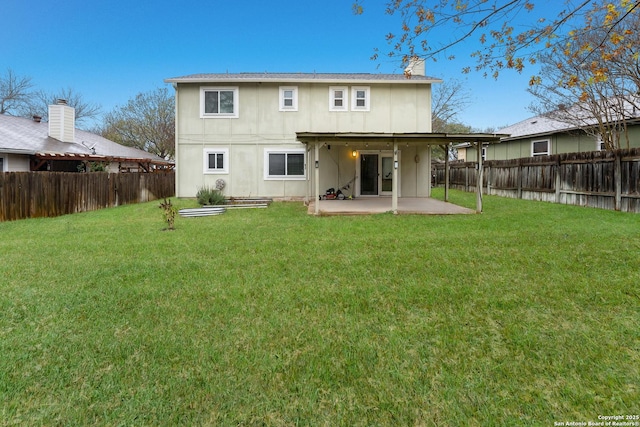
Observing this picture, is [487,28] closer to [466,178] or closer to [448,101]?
[466,178]

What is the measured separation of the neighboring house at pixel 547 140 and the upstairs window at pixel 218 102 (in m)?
10.7

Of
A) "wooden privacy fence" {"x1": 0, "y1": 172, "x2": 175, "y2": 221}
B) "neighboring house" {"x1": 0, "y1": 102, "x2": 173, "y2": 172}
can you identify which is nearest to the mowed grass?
"wooden privacy fence" {"x1": 0, "y1": 172, "x2": 175, "y2": 221}

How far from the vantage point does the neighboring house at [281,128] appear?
582 inches

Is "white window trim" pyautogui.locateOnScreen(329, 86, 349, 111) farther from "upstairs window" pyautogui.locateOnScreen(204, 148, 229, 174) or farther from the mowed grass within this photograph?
the mowed grass

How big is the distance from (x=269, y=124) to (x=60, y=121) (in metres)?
11.9

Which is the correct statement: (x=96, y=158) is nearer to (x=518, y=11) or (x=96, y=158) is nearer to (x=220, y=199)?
(x=220, y=199)

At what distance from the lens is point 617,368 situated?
2.48 metres

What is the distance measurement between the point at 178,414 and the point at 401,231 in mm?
6196

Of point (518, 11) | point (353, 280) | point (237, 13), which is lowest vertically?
point (353, 280)

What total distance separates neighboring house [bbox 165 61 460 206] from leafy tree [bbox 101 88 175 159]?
49.9 feet

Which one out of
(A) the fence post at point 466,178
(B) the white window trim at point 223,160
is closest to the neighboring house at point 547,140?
(A) the fence post at point 466,178

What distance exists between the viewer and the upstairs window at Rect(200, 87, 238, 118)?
48.5 feet

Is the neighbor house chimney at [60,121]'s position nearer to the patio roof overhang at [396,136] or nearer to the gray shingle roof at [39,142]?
the gray shingle roof at [39,142]

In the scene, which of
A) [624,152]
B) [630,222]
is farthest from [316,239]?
[624,152]
